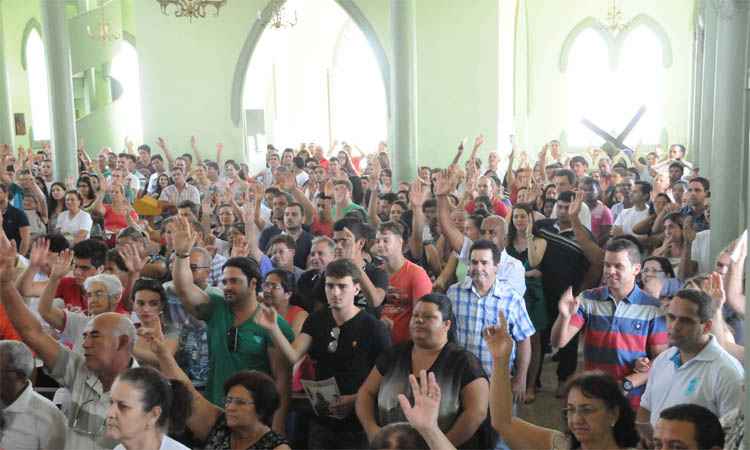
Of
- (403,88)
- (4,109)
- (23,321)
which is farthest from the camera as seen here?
(4,109)

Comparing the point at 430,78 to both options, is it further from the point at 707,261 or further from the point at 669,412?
the point at 669,412

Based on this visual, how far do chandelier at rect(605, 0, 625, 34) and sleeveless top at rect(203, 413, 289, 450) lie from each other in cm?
1878

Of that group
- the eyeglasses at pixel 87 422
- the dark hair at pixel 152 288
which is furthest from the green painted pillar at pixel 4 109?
the eyeglasses at pixel 87 422

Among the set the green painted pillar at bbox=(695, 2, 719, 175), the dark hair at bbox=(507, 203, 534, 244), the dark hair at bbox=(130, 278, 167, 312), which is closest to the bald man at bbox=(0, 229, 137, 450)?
the dark hair at bbox=(130, 278, 167, 312)

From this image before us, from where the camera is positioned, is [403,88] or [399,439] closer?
[399,439]

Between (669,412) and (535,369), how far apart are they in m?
4.30

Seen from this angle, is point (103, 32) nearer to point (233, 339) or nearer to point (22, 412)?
point (233, 339)

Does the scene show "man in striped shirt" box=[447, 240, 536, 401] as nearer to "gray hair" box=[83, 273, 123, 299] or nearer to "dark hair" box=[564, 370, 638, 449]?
"dark hair" box=[564, 370, 638, 449]

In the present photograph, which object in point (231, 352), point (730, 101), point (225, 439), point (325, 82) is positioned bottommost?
point (225, 439)

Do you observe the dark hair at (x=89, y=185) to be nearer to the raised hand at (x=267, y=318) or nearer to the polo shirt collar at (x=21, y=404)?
the raised hand at (x=267, y=318)

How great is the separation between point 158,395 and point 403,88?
10040mm

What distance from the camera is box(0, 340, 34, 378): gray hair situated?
4.18m

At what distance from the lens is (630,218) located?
9.38 metres

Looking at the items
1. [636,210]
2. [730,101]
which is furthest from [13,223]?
[730,101]
